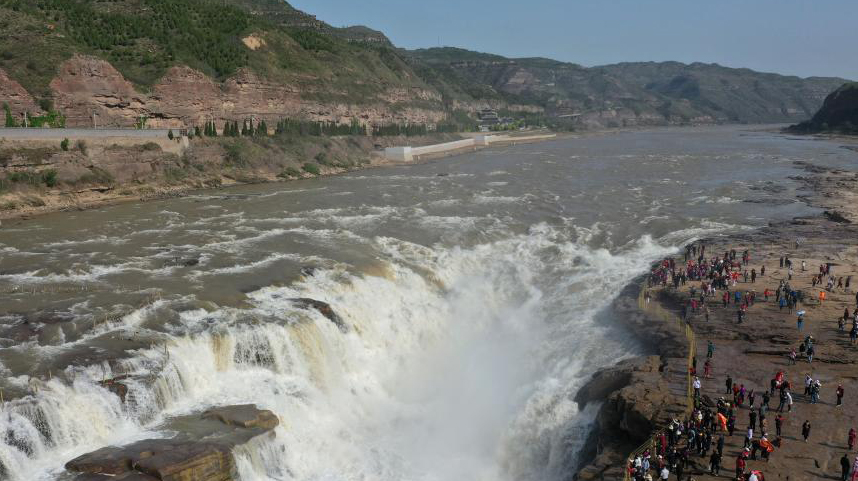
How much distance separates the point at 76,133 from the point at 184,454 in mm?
51123

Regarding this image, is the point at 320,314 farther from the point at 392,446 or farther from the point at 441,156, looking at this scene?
the point at 441,156

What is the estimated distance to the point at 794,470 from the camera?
21.4 metres

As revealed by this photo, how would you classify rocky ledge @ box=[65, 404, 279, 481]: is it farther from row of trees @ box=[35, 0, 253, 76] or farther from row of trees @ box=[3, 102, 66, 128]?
row of trees @ box=[35, 0, 253, 76]

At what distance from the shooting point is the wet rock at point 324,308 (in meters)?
34.0

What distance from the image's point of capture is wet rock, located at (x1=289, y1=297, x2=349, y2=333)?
34.0 metres

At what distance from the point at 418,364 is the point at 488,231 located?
67.5ft

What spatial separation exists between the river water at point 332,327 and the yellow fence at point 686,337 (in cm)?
214

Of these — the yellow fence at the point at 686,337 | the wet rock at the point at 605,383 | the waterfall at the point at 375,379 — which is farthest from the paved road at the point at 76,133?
the wet rock at the point at 605,383

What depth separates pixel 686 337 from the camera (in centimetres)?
3203

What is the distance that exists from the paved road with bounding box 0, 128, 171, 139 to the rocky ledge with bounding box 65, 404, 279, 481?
1800 inches

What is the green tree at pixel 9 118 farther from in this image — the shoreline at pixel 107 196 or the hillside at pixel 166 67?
the shoreline at pixel 107 196

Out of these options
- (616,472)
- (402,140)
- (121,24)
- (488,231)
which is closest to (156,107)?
(121,24)

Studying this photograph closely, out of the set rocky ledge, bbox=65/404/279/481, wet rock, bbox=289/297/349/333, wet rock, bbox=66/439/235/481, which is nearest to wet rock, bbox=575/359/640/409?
wet rock, bbox=289/297/349/333

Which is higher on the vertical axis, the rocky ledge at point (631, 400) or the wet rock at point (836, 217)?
the wet rock at point (836, 217)
